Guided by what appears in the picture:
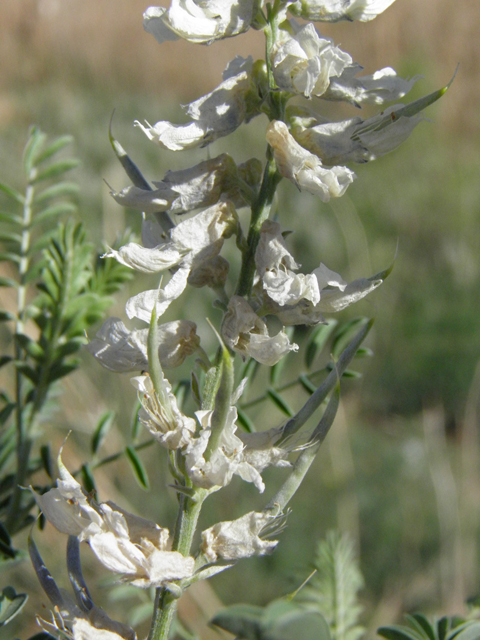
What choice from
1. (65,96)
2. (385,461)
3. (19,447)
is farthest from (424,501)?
(65,96)

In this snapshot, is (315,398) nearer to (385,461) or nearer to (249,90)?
(249,90)

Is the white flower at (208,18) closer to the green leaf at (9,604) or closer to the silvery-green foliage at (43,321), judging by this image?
the silvery-green foliage at (43,321)

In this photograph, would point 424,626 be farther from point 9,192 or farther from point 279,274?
point 9,192

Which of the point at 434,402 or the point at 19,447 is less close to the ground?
the point at 19,447

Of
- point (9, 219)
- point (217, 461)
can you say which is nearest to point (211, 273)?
point (217, 461)

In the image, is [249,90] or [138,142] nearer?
[249,90]

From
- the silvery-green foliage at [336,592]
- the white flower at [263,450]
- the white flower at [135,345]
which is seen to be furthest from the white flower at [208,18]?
the silvery-green foliage at [336,592]
